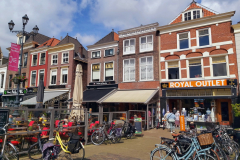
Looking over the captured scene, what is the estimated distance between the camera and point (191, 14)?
16703 mm

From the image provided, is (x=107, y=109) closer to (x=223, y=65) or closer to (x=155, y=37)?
(x=155, y=37)

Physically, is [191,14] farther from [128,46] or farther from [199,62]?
[128,46]

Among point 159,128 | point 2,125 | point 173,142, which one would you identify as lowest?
point 159,128

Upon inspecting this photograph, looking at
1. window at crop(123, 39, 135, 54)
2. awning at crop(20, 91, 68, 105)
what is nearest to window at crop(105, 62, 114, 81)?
window at crop(123, 39, 135, 54)

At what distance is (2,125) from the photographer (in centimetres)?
563

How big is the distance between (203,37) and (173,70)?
385cm

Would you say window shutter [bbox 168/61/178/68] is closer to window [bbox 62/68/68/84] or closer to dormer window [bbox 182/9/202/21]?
dormer window [bbox 182/9/202/21]

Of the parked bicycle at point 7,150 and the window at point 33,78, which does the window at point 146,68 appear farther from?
the window at point 33,78

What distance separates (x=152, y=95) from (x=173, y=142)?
1056cm

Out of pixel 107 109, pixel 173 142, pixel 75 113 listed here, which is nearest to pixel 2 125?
pixel 75 113

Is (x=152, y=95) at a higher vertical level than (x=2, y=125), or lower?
higher

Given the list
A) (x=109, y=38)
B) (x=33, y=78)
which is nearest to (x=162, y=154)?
(x=109, y=38)

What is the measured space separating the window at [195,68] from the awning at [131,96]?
141 inches

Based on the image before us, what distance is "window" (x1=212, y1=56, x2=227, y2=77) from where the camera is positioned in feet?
48.4
